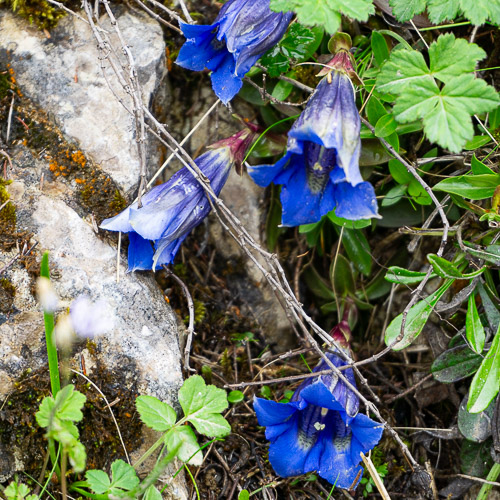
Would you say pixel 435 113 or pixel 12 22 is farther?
pixel 12 22

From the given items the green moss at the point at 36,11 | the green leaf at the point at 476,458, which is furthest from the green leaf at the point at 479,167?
the green moss at the point at 36,11

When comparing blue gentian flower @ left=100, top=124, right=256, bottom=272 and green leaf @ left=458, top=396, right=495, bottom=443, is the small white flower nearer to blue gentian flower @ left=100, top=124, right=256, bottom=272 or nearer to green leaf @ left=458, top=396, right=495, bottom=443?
blue gentian flower @ left=100, top=124, right=256, bottom=272

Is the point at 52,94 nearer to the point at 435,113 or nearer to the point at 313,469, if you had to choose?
the point at 435,113

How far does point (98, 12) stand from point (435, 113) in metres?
1.13

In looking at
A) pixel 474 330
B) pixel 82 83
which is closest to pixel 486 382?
pixel 474 330

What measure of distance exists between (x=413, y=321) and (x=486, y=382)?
0.26 metres

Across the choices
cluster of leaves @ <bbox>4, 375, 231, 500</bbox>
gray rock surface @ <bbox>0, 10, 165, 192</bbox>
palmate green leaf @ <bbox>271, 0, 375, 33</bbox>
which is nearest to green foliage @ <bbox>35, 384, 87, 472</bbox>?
cluster of leaves @ <bbox>4, 375, 231, 500</bbox>

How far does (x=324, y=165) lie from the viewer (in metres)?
1.63

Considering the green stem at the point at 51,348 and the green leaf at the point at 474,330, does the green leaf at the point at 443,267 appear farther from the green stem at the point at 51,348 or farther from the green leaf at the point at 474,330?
the green stem at the point at 51,348

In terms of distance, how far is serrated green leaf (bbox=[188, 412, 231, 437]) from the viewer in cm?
143

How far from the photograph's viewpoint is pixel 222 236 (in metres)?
2.14

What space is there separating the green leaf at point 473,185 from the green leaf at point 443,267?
0.23 metres

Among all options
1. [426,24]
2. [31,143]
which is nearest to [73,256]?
[31,143]

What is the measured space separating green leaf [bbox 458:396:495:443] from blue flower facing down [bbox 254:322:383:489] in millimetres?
381
